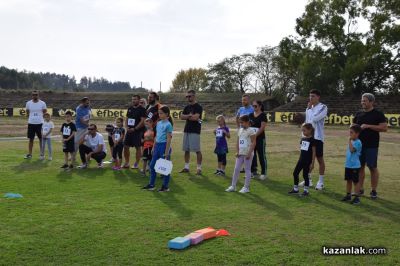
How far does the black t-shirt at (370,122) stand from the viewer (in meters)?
8.33

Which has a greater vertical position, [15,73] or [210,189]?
[15,73]

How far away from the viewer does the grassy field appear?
4.95 metres

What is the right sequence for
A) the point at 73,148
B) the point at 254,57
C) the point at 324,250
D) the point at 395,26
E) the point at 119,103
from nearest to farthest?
the point at 324,250, the point at 73,148, the point at 395,26, the point at 119,103, the point at 254,57

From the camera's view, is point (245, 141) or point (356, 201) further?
point (245, 141)

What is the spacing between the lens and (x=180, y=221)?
6.39 m

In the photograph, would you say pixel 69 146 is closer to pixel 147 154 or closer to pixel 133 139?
pixel 133 139

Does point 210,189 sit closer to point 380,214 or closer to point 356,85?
point 380,214

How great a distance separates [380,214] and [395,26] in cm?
4608

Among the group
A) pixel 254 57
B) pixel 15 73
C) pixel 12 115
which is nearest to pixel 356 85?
pixel 254 57

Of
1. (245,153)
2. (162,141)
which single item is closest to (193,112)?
(162,141)

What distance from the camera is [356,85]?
165 ft

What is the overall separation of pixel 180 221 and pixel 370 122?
4298 mm

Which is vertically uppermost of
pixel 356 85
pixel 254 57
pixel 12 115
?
pixel 254 57

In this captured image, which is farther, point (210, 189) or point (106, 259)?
point (210, 189)
